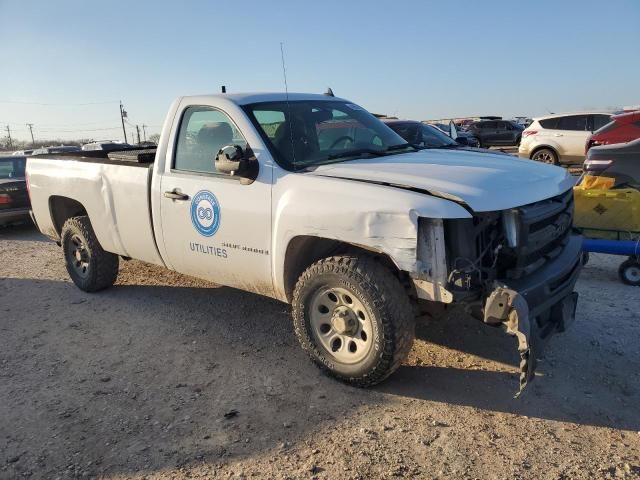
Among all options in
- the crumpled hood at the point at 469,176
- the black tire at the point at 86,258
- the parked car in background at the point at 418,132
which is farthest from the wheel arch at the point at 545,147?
the black tire at the point at 86,258

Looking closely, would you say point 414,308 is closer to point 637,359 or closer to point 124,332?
point 637,359

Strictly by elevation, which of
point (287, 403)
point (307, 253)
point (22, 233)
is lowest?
point (287, 403)

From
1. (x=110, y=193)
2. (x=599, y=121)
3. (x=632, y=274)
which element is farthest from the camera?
(x=599, y=121)

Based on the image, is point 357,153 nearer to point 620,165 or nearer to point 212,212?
point 212,212

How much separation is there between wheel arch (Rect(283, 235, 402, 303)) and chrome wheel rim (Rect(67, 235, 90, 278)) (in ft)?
9.63

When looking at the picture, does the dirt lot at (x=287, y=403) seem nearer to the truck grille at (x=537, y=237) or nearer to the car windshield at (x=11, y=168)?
the truck grille at (x=537, y=237)

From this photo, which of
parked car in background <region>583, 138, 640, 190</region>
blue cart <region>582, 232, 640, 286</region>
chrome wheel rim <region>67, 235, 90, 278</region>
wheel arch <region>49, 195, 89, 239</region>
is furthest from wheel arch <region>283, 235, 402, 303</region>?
parked car in background <region>583, 138, 640, 190</region>

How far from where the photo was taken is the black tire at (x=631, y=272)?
17.4 feet

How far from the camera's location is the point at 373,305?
329 cm

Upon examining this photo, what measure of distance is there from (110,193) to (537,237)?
3793mm

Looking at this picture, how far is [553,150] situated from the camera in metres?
15.7

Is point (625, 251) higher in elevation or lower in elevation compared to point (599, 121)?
lower

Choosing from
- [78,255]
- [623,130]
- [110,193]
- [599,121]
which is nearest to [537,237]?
[110,193]

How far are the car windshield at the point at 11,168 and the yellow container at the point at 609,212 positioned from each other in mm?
10017
